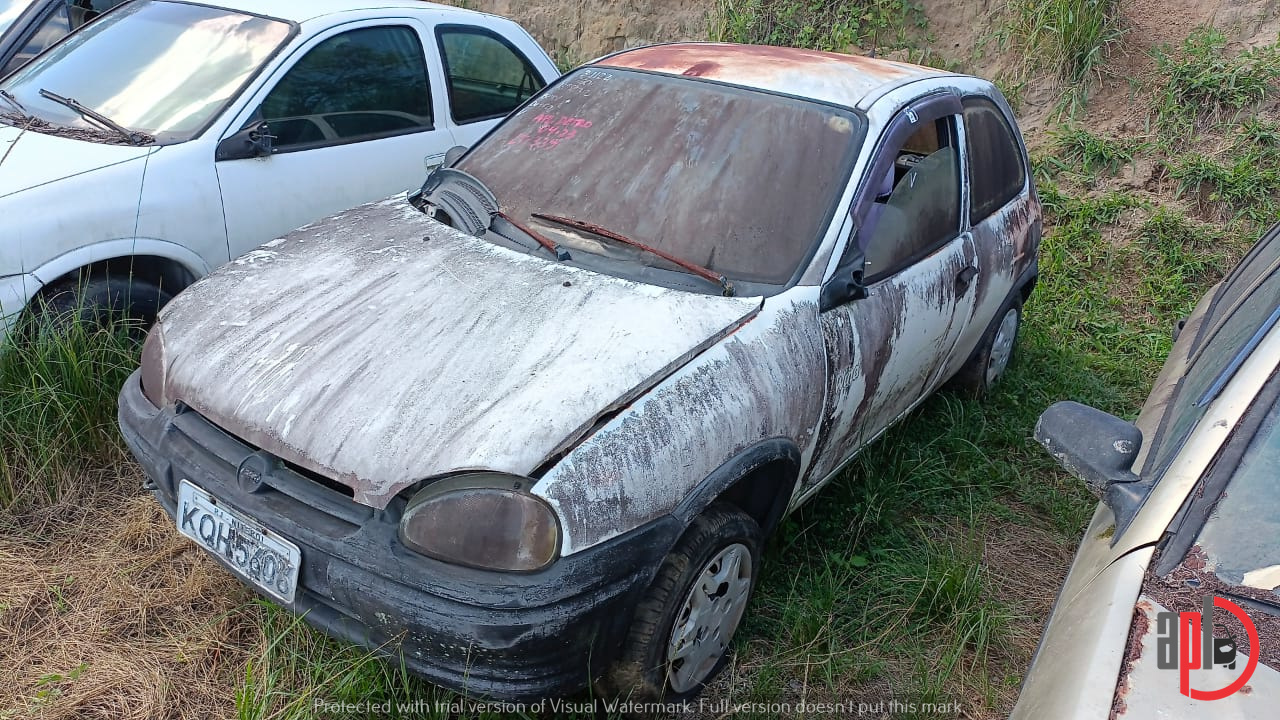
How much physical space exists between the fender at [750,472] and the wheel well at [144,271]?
7.74 ft

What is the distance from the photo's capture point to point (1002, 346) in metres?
4.11

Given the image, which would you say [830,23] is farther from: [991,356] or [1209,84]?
[991,356]

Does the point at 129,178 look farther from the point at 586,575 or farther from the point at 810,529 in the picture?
the point at 810,529

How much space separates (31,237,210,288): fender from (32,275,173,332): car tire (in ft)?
0.23

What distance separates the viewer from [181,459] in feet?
7.45

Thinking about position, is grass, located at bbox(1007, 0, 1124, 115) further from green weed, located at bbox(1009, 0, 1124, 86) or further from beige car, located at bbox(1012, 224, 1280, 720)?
beige car, located at bbox(1012, 224, 1280, 720)

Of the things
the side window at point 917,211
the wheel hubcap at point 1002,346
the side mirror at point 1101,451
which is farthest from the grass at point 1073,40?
the side mirror at point 1101,451

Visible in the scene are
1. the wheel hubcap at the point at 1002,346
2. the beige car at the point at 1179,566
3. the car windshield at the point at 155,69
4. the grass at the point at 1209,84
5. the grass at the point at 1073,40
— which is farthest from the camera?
the grass at the point at 1073,40

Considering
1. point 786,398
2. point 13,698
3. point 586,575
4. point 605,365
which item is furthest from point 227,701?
point 786,398

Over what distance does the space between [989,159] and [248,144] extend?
9.69 ft

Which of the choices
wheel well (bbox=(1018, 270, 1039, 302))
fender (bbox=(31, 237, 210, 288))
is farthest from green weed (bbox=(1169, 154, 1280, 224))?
fender (bbox=(31, 237, 210, 288))

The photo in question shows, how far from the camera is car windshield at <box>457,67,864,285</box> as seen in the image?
2695 mm

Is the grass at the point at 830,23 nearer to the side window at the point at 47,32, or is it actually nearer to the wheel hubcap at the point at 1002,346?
the wheel hubcap at the point at 1002,346

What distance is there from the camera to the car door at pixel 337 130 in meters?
3.62
